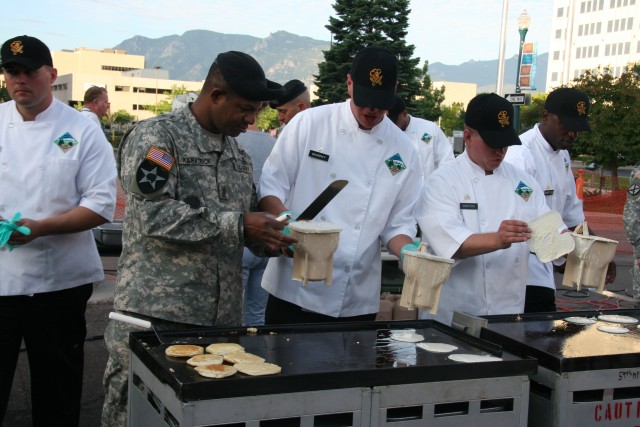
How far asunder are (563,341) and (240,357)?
121 cm

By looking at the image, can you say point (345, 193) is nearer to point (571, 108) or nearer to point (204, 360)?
point (204, 360)

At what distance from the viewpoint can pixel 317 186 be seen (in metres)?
3.16

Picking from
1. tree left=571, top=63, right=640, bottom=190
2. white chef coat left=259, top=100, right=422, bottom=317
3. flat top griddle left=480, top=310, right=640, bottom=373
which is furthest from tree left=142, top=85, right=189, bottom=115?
flat top griddle left=480, top=310, right=640, bottom=373

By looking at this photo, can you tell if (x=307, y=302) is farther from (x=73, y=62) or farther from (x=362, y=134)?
(x=73, y=62)

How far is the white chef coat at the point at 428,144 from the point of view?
6605 millimetres

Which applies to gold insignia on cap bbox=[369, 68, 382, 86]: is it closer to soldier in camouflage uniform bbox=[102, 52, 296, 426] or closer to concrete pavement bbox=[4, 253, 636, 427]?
soldier in camouflage uniform bbox=[102, 52, 296, 426]

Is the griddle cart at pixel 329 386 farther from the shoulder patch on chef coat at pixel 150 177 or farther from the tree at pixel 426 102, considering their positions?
the tree at pixel 426 102

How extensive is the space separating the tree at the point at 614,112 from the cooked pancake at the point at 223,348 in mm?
22887

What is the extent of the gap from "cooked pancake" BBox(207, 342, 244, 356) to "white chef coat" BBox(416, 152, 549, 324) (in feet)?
3.89

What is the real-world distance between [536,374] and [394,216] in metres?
1.12

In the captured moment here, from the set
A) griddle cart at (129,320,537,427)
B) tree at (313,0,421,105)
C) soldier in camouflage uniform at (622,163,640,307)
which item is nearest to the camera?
griddle cart at (129,320,537,427)

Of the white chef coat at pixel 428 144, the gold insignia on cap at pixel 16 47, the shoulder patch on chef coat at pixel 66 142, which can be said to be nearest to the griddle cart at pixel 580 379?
the shoulder patch on chef coat at pixel 66 142

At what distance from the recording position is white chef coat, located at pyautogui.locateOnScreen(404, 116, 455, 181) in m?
6.61

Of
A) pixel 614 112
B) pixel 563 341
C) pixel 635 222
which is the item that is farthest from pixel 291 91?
pixel 614 112
